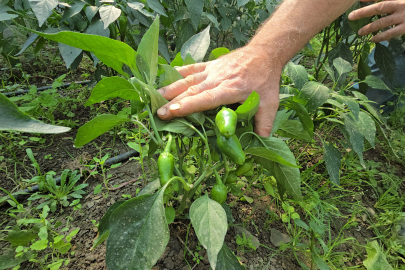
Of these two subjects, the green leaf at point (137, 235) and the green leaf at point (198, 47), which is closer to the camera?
the green leaf at point (137, 235)

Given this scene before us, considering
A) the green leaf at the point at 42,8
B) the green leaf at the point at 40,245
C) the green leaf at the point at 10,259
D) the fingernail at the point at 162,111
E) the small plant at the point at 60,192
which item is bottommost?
the small plant at the point at 60,192

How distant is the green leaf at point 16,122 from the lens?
29cm

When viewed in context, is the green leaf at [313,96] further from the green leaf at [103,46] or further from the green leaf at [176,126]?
the green leaf at [103,46]

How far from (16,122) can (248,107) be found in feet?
1.39

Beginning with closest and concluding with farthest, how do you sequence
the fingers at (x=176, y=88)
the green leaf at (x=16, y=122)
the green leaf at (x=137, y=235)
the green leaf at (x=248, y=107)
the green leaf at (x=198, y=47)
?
the green leaf at (x=16, y=122), the green leaf at (x=137, y=235), the green leaf at (x=248, y=107), the fingers at (x=176, y=88), the green leaf at (x=198, y=47)

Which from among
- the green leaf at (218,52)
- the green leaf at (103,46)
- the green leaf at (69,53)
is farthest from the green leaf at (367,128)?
the green leaf at (69,53)

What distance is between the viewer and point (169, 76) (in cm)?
62

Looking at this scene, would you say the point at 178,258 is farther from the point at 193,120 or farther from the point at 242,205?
the point at 193,120

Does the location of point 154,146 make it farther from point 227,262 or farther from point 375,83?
point 375,83

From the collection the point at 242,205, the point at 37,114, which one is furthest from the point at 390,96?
the point at 37,114

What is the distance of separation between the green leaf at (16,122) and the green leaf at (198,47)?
0.52 metres

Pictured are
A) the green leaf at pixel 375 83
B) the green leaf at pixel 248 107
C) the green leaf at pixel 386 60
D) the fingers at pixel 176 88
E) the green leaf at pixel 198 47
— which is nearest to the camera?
the green leaf at pixel 248 107

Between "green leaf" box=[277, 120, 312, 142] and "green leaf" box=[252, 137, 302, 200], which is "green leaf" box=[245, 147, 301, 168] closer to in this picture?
"green leaf" box=[252, 137, 302, 200]

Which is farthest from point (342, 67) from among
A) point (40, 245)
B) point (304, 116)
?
point (40, 245)
